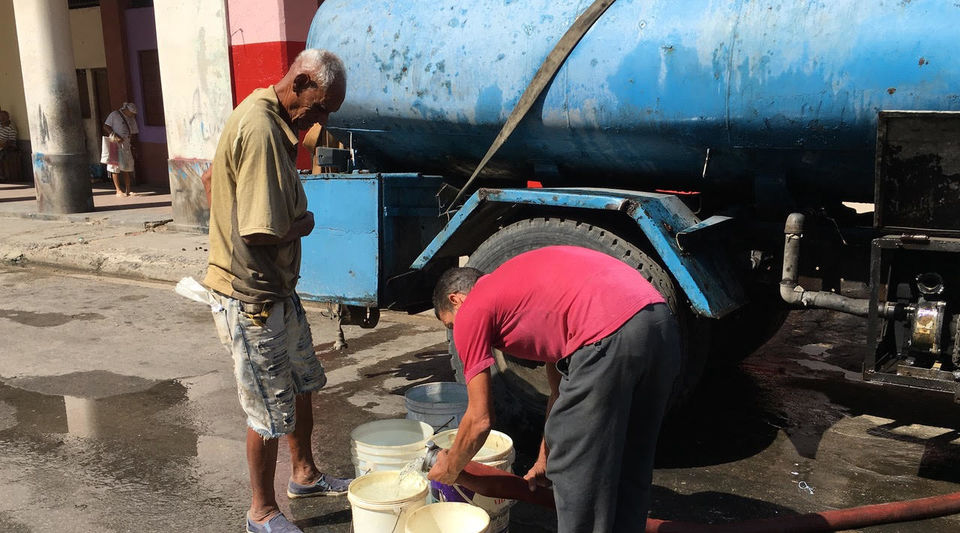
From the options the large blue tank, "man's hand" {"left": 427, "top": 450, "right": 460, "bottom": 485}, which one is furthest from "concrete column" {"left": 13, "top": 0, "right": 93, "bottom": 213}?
"man's hand" {"left": 427, "top": 450, "right": 460, "bottom": 485}

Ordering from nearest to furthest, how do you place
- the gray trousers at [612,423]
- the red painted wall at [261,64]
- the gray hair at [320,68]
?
1. the gray trousers at [612,423]
2. the gray hair at [320,68]
3. the red painted wall at [261,64]

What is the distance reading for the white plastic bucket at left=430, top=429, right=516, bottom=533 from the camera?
3.05 m

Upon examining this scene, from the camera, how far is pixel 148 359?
5.81 metres

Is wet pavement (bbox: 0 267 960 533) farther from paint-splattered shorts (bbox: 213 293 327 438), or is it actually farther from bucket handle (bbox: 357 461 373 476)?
paint-splattered shorts (bbox: 213 293 327 438)

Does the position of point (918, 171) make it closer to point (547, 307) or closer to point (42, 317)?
point (547, 307)

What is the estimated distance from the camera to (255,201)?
9.97 ft

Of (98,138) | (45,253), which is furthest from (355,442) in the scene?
(98,138)

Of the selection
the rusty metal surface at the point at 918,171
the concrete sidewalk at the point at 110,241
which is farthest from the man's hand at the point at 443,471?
the concrete sidewalk at the point at 110,241

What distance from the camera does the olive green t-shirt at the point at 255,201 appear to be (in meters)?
3.04

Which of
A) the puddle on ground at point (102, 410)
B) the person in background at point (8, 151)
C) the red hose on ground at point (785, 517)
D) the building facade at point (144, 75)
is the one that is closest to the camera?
the red hose on ground at point (785, 517)

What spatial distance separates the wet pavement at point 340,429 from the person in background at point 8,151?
11.6m

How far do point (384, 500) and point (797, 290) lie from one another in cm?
191

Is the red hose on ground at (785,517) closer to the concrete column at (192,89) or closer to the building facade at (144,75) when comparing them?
the building facade at (144,75)

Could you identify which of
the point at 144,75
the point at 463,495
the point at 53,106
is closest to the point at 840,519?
the point at 463,495
